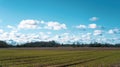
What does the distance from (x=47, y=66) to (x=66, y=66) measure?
256cm

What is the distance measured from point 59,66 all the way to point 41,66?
235cm

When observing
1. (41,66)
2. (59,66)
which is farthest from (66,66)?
(41,66)

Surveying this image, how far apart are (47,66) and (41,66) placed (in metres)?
0.76

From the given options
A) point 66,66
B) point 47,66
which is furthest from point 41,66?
point 66,66

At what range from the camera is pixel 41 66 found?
3584 centimetres

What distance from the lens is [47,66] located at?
36.0 metres

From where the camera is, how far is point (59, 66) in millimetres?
36531

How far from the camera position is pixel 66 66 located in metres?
36.9

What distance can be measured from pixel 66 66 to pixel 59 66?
3.20 feet

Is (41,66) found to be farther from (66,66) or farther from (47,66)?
(66,66)

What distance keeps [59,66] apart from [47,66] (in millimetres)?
1586

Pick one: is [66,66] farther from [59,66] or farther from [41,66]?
[41,66]
